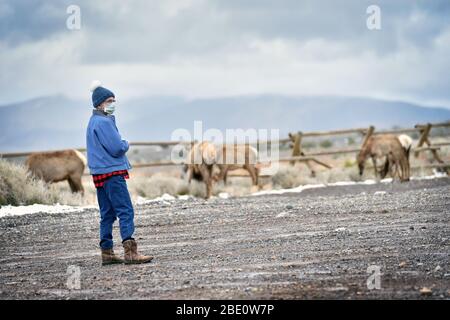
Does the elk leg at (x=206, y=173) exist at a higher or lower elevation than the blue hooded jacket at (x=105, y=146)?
lower

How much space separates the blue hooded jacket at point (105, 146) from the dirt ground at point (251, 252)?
44.5 inches

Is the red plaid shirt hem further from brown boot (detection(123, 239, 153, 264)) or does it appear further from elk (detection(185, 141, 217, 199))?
elk (detection(185, 141, 217, 199))

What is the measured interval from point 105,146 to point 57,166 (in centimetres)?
1219

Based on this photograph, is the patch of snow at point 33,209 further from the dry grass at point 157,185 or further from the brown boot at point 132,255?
the brown boot at point 132,255

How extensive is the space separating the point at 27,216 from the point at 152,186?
8987mm

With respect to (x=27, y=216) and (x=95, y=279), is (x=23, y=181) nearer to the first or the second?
(x=27, y=216)

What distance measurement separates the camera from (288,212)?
1479cm

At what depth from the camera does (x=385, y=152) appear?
89.3 feet

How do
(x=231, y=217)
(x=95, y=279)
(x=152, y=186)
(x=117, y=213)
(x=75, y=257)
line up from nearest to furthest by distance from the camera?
(x=95, y=279) → (x=117, y=213) → (x=75, y=257) → (x=231, y=217) → (x=152, y=186)

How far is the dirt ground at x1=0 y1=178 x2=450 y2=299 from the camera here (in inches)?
310

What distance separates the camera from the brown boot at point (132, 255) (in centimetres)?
994

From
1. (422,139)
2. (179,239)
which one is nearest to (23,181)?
(179,239)

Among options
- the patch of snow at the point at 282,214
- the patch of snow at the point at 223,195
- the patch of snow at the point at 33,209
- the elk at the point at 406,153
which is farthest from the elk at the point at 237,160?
the patch of snow at the point at 282,214
